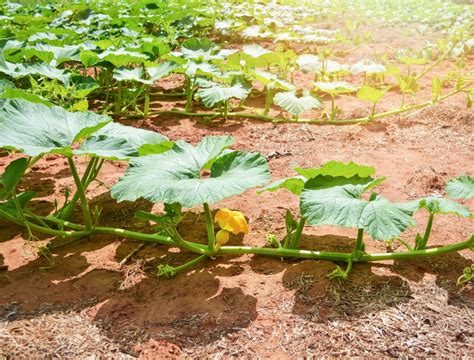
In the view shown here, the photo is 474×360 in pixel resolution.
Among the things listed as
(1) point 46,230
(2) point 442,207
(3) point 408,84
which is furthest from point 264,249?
(3) point 408,84

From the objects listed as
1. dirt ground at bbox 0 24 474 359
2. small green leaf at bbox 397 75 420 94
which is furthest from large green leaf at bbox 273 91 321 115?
dirt ground at bbox 0 24 474 359

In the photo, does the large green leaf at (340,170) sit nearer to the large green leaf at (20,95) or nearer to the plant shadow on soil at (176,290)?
the plant shadow on soil at (176,290)

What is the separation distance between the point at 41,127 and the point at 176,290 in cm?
93

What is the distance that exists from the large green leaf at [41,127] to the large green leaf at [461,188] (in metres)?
1.50

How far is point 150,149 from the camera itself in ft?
7.54

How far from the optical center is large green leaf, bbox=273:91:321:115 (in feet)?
12.8

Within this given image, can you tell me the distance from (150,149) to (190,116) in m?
2.19

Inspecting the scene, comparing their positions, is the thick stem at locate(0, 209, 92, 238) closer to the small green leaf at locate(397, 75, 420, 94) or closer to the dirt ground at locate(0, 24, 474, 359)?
the dirt ground at locate(0, 24, 474, 359)

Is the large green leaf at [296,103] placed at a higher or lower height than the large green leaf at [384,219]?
lower

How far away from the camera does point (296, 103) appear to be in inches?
156

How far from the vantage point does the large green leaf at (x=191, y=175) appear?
1.84 m

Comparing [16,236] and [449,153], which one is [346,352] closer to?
[16,236]

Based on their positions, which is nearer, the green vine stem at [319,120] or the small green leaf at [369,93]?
the small green leaf at [369,93]

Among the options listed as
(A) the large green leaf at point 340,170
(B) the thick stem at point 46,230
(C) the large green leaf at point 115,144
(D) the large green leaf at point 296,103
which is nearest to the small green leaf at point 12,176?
(B) the thick stem at point 46,230
